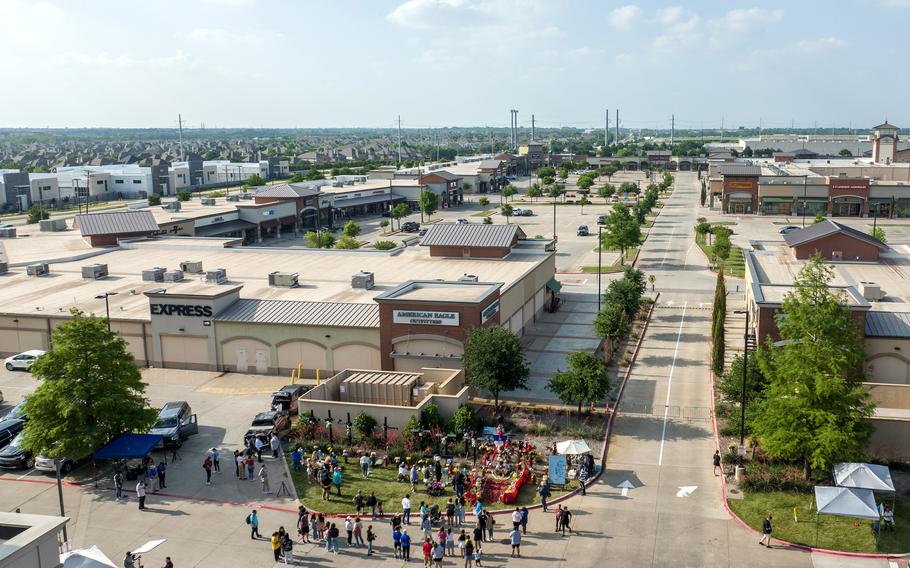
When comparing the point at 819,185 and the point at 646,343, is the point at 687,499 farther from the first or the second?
the point at 819,185

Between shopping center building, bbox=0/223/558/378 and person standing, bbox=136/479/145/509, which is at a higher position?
shopping center building, bbox=0/223/558/378

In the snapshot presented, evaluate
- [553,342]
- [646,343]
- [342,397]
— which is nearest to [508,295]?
[553,342]

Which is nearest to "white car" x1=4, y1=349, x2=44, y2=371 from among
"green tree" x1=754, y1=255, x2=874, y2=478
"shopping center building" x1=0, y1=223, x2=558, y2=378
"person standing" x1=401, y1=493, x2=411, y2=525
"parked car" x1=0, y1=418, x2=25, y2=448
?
"shopping center building" x1=0, y1=223, x2=558, y2=378

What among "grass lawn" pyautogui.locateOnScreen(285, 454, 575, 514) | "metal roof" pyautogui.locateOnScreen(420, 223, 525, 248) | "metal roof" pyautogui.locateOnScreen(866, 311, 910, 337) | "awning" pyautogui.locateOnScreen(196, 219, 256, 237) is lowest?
"grass lawn" pyautogui.locateOnScreen(285, 454, 575, 514)

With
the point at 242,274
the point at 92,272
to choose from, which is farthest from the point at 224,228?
the point at 242,274

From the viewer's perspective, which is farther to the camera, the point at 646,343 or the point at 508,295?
the point at 646,343

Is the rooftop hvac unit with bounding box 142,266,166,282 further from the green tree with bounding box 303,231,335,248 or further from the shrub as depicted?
the shrub

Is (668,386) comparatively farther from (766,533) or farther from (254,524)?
A: (254,524)
